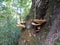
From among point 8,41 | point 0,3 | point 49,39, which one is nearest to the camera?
point 49,39

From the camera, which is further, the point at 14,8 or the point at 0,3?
the point at 14,8

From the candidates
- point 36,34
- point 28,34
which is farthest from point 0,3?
point 36,34

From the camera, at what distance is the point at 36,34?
3.91m

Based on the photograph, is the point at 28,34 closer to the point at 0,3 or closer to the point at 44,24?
the point at 44,24

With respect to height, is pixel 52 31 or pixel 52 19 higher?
pixel 52 19

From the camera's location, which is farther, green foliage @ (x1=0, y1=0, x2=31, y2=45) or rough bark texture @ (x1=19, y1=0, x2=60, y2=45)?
green foliage @ (x1=0, y1=0, x2=31, y2=45)

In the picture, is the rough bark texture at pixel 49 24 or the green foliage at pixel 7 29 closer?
the rough bark texture at pixel 49 24

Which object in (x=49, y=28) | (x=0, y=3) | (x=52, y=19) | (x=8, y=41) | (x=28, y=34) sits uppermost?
(x=0, y=3)

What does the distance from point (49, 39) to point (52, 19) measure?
589mm

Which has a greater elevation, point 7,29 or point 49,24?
point 49,24

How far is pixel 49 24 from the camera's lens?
3.65 metres

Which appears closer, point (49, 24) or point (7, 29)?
point (49, 24)

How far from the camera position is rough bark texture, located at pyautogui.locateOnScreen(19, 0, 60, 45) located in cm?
343

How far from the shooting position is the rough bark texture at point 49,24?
343 cm
